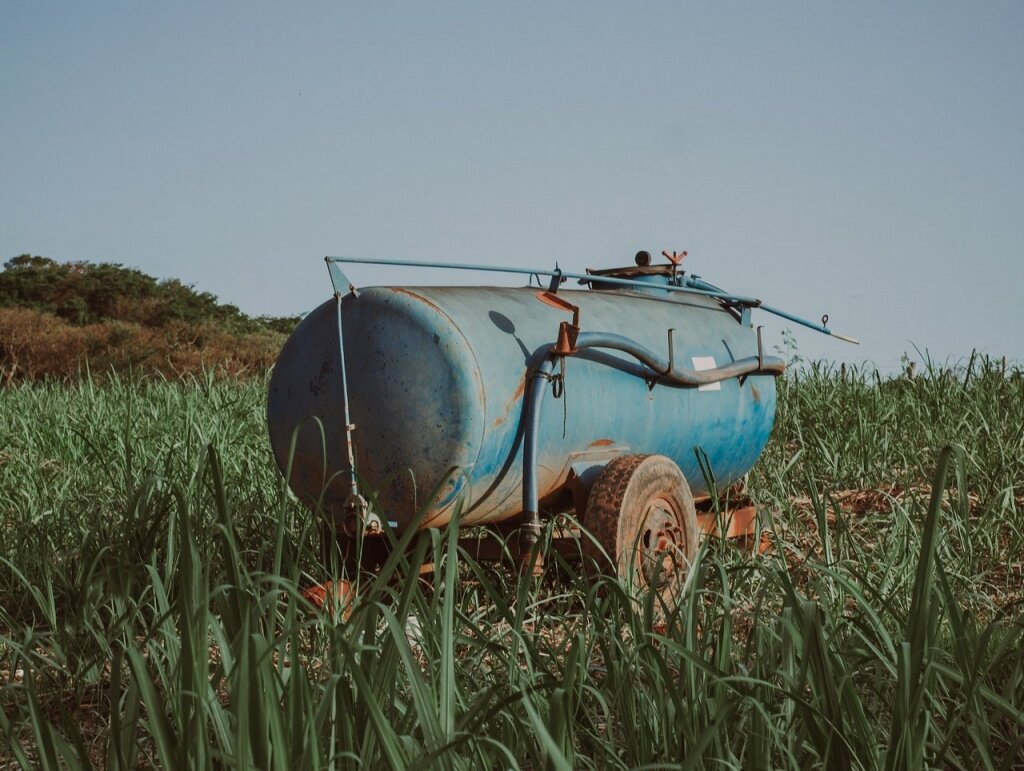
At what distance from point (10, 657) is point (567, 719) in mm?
2124

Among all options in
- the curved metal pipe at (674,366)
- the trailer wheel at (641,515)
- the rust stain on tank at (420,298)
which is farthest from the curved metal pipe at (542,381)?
the rust stain on tank at (420,298)

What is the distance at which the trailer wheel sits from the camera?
388cm

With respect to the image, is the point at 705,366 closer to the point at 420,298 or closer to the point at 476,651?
the point at 420,298

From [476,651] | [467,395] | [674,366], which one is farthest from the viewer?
[674,366]

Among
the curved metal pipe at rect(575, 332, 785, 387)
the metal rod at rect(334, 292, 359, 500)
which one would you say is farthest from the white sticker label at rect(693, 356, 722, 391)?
the metal rod at rect(334, 292, 359, 500)

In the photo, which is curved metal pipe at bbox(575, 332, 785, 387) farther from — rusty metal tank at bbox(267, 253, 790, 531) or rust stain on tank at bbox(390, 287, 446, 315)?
rust stain on tank at bbox(390, 287, 446, 315)

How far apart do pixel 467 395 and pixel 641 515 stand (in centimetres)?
80

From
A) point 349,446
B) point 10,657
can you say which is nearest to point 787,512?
point 349,446

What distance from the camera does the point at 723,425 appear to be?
16.5 feet

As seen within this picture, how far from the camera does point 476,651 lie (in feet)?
8.55

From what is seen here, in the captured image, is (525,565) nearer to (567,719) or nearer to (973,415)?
(567,719)

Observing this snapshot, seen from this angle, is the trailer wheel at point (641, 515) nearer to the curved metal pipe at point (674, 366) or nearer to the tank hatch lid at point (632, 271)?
the curved metal pipe at point (674, 366)

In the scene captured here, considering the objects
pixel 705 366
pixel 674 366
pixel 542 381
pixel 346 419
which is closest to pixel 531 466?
pixel 542 381

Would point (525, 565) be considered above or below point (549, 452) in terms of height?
below
